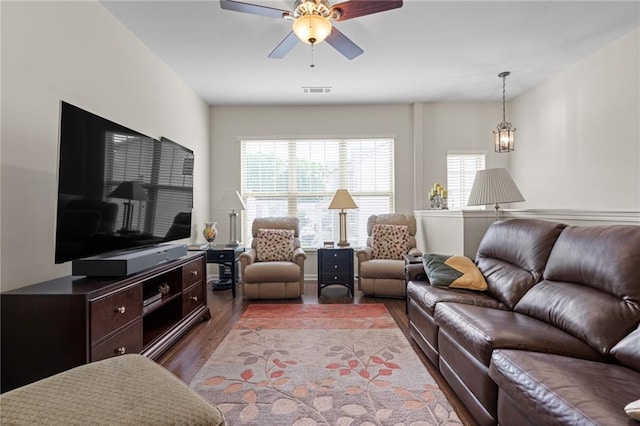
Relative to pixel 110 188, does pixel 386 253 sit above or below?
below

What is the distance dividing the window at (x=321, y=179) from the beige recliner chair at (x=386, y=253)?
20.1 inches

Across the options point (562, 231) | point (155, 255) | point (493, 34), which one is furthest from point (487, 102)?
point (155, 255)

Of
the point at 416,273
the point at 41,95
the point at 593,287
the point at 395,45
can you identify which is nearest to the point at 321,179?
the point at 395,45

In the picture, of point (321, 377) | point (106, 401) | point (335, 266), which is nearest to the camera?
point (106, 401)

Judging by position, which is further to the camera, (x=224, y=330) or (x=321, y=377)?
(x=224, y=330)

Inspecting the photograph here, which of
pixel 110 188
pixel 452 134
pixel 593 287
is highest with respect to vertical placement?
pixel 452 134

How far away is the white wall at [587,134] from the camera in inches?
122

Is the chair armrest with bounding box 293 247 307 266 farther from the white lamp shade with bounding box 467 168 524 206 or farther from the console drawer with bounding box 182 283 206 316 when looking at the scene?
the white lamp shade with bounding box 467 168 524 206

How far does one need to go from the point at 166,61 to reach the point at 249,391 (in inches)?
135

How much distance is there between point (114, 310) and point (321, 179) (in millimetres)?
3619

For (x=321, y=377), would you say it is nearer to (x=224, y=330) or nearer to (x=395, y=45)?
(x=224, y=330)

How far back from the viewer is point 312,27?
2.09 m

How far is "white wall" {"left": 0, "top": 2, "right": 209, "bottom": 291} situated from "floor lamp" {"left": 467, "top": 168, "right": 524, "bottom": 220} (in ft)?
10.7

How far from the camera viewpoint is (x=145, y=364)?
1266mm
